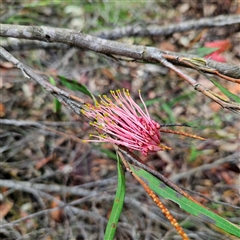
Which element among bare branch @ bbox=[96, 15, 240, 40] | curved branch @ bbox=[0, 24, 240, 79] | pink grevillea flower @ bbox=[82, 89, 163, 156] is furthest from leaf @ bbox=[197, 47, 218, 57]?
pink grevillea flower @ bbox=[82, 89, 163, 156]

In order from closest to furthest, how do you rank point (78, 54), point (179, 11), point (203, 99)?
point (203, 99) < point (78, 54) < point (179, 11)

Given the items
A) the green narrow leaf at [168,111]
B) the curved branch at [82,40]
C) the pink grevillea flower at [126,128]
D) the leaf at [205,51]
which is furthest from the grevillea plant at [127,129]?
the green narrow leaf at [168,111]

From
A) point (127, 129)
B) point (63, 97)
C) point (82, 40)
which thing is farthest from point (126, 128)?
point (82, 40)

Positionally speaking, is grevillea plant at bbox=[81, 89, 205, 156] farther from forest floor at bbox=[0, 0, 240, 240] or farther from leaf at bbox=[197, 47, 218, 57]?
leaf at bbox=[197, 47, 218, 57]

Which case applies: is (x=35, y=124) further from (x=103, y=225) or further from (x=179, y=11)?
(x=179, y=11)

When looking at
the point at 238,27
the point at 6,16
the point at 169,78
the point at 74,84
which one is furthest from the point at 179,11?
the point at 74,84

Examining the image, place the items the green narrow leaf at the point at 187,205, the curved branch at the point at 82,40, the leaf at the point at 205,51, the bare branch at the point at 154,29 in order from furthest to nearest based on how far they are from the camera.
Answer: the bare branch at the point at 154,29, the leaf at the point at 205,51, the curved branch at the point at 82,40, the green narrow leaf at the point at 187,205

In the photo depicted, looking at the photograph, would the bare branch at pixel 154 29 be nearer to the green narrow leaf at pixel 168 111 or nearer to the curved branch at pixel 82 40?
the green narrow leaf at pixel 168 111

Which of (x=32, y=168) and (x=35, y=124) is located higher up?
(x=35, y=124)

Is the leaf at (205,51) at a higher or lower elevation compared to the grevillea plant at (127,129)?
higher
